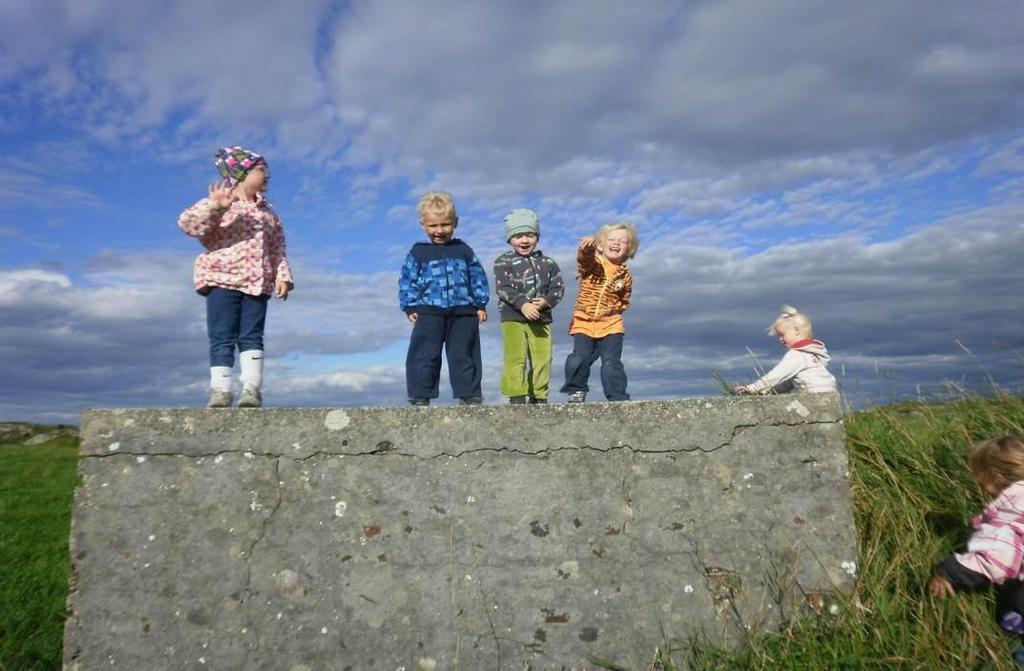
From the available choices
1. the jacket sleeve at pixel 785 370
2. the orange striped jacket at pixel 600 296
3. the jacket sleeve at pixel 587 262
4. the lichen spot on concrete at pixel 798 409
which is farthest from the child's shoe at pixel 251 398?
the jacket sleeve at pixel 785 370

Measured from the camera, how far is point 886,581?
10.8 feet

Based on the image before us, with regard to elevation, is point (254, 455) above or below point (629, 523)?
above

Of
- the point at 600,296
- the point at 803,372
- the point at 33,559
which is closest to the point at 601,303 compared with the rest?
the point at 600,296

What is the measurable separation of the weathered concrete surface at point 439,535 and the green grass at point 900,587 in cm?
14

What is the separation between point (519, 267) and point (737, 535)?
2.37 m

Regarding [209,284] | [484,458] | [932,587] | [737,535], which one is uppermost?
[209,284]

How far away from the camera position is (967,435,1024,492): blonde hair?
3.15 meters

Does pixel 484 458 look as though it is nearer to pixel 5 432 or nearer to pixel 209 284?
pixel 209 284

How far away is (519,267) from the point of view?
4875mm

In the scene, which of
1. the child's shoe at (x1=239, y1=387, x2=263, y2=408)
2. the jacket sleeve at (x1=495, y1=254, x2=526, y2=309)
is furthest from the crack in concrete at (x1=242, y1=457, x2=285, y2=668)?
the jacket sleeve at (x1=495, y1=254, x2=526, y2=309)

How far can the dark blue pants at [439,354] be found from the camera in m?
4.55

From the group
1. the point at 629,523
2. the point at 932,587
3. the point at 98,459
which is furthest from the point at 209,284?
the point at 932,587

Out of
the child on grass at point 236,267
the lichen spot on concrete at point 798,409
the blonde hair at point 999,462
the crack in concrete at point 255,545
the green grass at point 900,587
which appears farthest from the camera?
the child on grass at point 236,267

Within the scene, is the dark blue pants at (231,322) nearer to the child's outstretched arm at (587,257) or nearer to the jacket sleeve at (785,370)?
the child's outstretched arm at (587,257)
